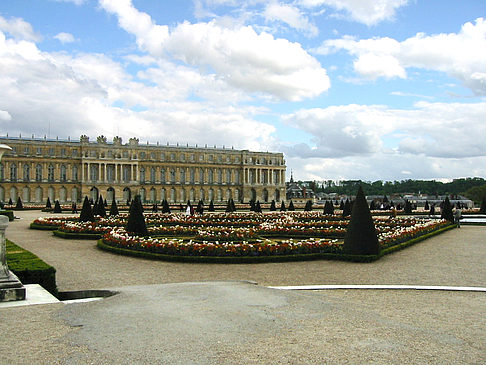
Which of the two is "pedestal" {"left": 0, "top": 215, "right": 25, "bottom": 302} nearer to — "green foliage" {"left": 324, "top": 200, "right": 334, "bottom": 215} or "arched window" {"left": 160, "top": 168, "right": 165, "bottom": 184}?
"green foliage" {"left": 324, "top": 200, "right": 334, "bottom": 215}

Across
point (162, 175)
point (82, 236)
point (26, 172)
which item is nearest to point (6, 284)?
point (82, 236)

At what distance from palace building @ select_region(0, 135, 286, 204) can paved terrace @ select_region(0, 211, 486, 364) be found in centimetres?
6752

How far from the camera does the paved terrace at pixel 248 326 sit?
417 cm

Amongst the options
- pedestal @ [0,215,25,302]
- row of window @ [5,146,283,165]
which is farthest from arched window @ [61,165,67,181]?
pedestal @ [0,215,25,302]

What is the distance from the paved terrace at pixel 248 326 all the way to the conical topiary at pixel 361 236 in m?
2.70

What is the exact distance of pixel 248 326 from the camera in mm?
5004

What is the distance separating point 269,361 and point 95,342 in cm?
167

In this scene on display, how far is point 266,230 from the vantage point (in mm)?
18672

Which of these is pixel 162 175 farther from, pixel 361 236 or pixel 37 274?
pixel 37 274

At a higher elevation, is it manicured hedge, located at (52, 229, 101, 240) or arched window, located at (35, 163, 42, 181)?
arched window, located at (35, 163, 42, 181)

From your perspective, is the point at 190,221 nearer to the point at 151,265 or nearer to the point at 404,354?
the point at 151,265

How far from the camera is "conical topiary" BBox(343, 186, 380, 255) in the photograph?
39.3ft

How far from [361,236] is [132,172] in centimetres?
6937

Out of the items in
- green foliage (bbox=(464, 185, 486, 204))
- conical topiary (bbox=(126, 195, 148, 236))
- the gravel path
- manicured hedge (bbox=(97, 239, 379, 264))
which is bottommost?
the gravel path
